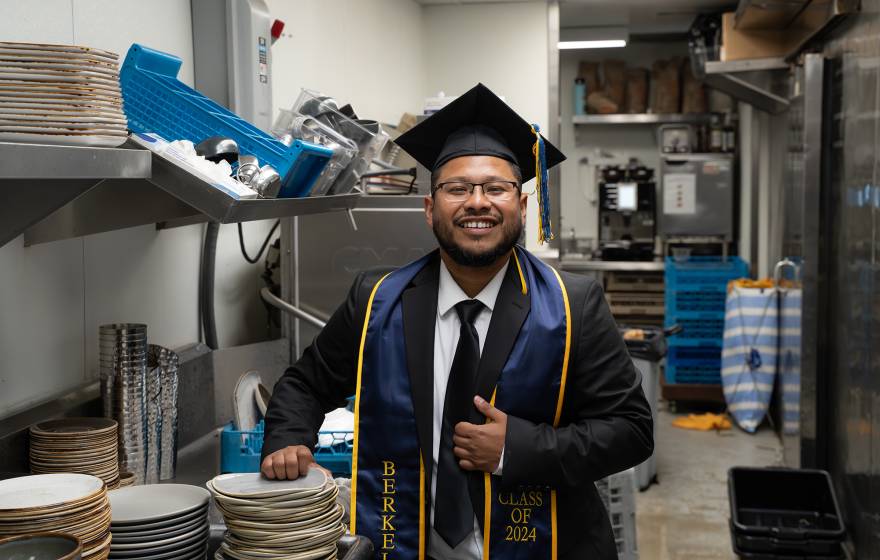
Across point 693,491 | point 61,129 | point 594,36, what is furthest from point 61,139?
point 594,36

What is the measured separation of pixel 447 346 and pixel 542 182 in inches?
15.8

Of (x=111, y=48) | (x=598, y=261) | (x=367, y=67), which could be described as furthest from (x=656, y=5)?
(x=111, y=48)

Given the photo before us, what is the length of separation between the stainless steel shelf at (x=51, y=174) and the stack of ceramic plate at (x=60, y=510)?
0.37m

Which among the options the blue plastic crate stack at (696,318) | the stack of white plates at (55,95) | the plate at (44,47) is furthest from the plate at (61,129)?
the blue plastic crate stack at (696,318)

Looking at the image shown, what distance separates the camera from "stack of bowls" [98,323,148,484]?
6.87ft

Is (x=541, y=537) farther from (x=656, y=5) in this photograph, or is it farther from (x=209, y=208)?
(x=656, y=5)

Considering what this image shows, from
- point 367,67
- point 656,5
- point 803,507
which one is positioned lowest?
point 803,507

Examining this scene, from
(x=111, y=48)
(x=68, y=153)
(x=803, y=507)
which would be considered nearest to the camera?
(x=68, y=153)

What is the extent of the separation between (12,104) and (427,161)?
3.29ft

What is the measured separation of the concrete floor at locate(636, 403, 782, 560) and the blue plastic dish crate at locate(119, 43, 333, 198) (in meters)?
2.96

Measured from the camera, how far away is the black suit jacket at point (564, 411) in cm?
177

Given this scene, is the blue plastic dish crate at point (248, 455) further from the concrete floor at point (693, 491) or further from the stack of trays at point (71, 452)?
the concrete floor at point (693, 491)

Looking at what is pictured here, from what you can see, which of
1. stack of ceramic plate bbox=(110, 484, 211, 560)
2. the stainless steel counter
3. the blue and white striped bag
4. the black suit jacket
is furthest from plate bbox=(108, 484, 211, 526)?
the stainless steel counter

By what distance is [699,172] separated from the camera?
8180 millimetres
